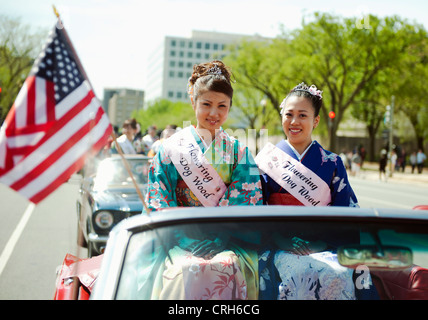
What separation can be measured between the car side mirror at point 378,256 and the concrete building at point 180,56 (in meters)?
121

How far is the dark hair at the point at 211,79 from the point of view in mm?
3354

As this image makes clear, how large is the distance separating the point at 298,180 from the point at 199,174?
718 millimetres

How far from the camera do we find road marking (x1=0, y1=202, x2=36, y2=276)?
602 centimetres

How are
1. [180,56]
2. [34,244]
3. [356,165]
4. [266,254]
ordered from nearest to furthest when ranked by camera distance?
[266,254] < [34,244] < [356,165] < [180,56]

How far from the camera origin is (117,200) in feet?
20.1

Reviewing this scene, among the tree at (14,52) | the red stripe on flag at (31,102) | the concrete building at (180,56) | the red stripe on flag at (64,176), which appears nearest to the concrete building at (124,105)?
the concrete building at (180,56)

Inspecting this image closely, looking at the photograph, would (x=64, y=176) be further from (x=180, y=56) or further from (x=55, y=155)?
(x=180, y=56)

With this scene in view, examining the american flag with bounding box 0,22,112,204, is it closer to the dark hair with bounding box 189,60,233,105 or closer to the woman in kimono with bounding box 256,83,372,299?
the dark hair with bounding box 189,60,233,105

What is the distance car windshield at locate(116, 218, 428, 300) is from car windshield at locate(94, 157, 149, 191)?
4898 mm

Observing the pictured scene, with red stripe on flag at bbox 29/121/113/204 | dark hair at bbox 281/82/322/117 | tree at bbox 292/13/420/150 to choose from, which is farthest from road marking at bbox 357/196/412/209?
tree at bbox 292/13/420/150

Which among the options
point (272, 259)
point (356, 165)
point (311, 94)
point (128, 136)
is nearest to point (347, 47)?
point (356, 165)

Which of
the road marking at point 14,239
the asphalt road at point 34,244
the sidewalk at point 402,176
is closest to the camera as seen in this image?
the asphalt road at point 34,244

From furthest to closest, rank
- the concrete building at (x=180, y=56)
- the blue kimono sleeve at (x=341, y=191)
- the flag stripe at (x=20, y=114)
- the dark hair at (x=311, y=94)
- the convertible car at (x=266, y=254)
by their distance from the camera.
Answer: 1. the concrete building at (x=180, y=56)
2. the dark hair at (x=311, y=94)
3. the blue kimono sleeve at (x=341, y=191)
4. the flag stripe at (x=20, y=114)
5. the convertible car at (x=266, y=254)

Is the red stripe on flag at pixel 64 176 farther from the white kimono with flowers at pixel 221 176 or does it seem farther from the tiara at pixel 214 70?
the tiara at pixel 214 70
